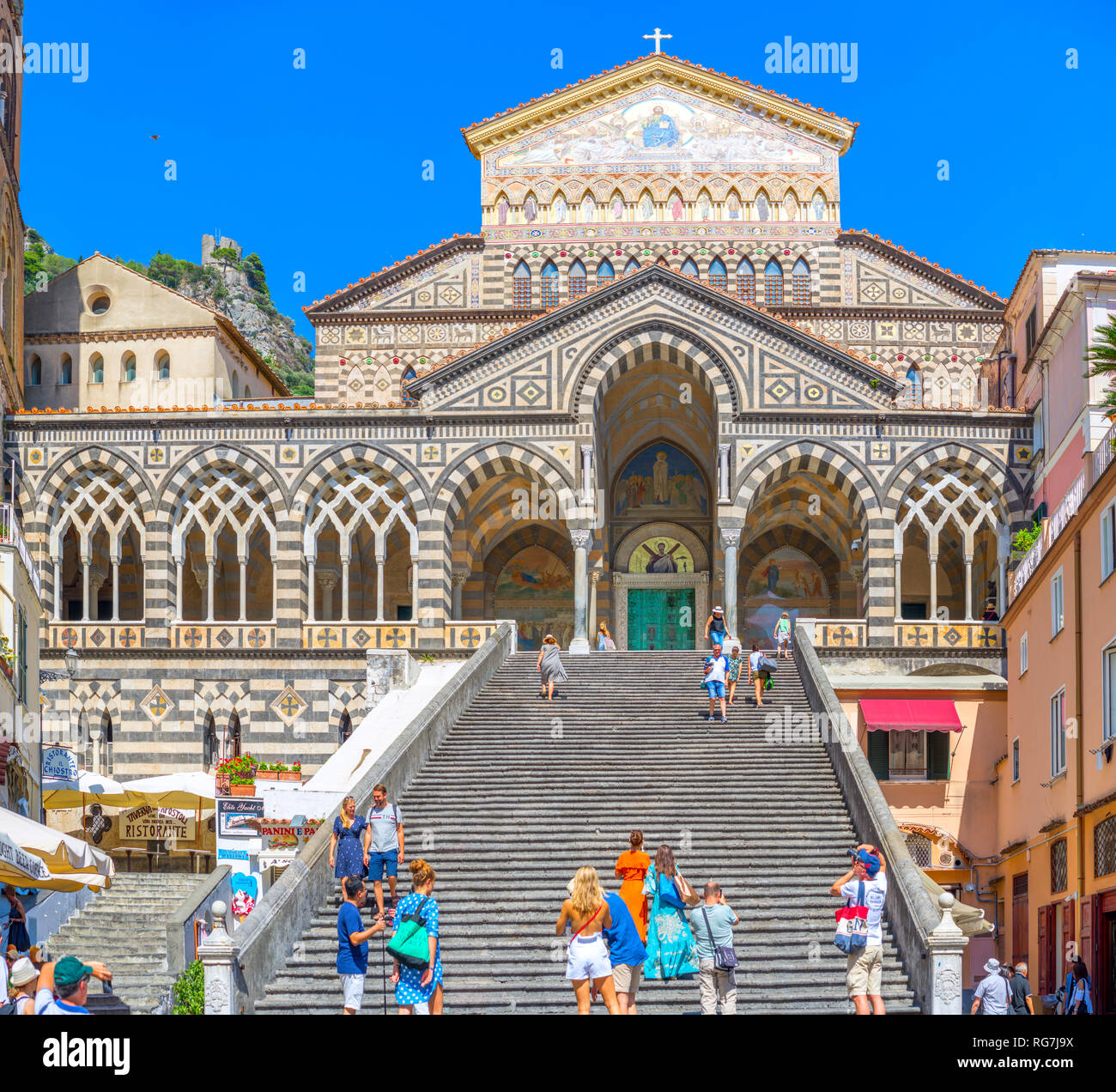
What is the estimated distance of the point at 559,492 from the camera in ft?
123

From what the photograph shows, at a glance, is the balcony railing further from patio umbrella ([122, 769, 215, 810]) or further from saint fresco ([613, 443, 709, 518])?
saint fresco ([613, 443, 709, 518])

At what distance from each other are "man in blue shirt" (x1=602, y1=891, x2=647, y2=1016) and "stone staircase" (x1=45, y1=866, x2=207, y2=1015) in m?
10.6

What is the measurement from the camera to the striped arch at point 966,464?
3678cm

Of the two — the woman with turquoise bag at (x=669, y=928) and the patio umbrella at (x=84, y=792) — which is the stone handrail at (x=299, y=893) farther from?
the patio umbrella at (x=84, y=792)

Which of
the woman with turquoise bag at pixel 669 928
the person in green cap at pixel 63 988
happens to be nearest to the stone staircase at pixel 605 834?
the woman with turquoise bag at pixel 669 928

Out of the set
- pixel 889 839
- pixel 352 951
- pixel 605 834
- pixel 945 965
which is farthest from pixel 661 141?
pixel 352 951

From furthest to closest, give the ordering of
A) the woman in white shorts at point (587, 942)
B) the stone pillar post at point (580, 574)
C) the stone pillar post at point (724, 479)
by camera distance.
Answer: the stone pillar post at point (724, 479), the stone pillar post at point (580, 574), the woman in white shorts at point (587, 942)

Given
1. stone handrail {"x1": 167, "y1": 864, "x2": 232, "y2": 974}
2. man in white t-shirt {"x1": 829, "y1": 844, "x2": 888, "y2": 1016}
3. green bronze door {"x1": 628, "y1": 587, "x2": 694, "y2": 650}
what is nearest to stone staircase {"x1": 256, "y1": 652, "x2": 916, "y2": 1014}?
man in white t-shirt {"x1": 829, "y1": 844, "x2": 888, "y2": 1016}

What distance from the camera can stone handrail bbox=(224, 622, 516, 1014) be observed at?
16500 millimetres

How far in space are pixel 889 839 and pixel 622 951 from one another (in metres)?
6.63

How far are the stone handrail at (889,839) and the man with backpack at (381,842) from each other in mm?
5858
